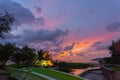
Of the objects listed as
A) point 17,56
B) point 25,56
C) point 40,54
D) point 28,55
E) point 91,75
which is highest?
point 40,54

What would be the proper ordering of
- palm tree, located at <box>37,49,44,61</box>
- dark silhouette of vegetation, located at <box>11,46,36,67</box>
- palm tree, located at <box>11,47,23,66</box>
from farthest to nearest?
palm tree, located at <box>37,49,44,61</box>, dark silhouette of vegetation, located at <box>11,46,36,67</box>, palm tree, located at <box>11,47,23,66</box>

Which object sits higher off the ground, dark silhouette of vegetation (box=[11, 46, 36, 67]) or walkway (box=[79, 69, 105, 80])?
dark silhouette of vegetation (box=[11, 46, 36, 67])

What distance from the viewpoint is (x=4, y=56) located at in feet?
156

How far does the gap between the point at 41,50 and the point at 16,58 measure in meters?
21.4

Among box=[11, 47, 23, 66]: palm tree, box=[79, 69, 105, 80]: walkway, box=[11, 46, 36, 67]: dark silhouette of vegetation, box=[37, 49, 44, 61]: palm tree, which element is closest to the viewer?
box=[79, 69, 105, 80]: walkway

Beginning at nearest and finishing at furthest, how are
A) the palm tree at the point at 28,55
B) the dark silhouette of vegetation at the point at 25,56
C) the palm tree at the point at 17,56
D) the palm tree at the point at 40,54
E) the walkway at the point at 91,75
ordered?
the walkway at the point at 91,75
the palm tree at the point at 17,56
the dark silhouette of vegetation at the point at 25,56
the palm tree at the point at 28,55
the palm tree at the point at 40,54

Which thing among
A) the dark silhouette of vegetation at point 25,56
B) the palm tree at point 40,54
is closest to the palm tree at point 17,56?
the dark silhouette of vegetation at point 25,56

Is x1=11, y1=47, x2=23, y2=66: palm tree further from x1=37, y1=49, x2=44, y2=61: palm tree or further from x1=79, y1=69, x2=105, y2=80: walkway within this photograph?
x1=79, y1=69, x2=105, y2=80: walkway

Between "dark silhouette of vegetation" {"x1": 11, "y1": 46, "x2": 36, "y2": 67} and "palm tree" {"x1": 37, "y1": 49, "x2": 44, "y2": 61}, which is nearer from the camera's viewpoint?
"dark silhouette of vegetation" {"x1": 11, "y1": 46, "x2": 36, "y2": 67}

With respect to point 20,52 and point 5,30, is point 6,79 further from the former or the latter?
point 20,52

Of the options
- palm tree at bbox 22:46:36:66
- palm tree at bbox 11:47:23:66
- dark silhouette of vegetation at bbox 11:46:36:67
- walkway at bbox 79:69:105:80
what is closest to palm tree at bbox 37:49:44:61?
palm tree at bbox 22:46:36:66

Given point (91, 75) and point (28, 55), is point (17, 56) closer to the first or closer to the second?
point (28, 55)

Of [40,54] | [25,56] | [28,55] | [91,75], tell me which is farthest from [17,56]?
[91,75]

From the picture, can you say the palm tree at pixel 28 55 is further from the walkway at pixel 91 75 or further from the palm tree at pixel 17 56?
the walkway at pixel 91 75
